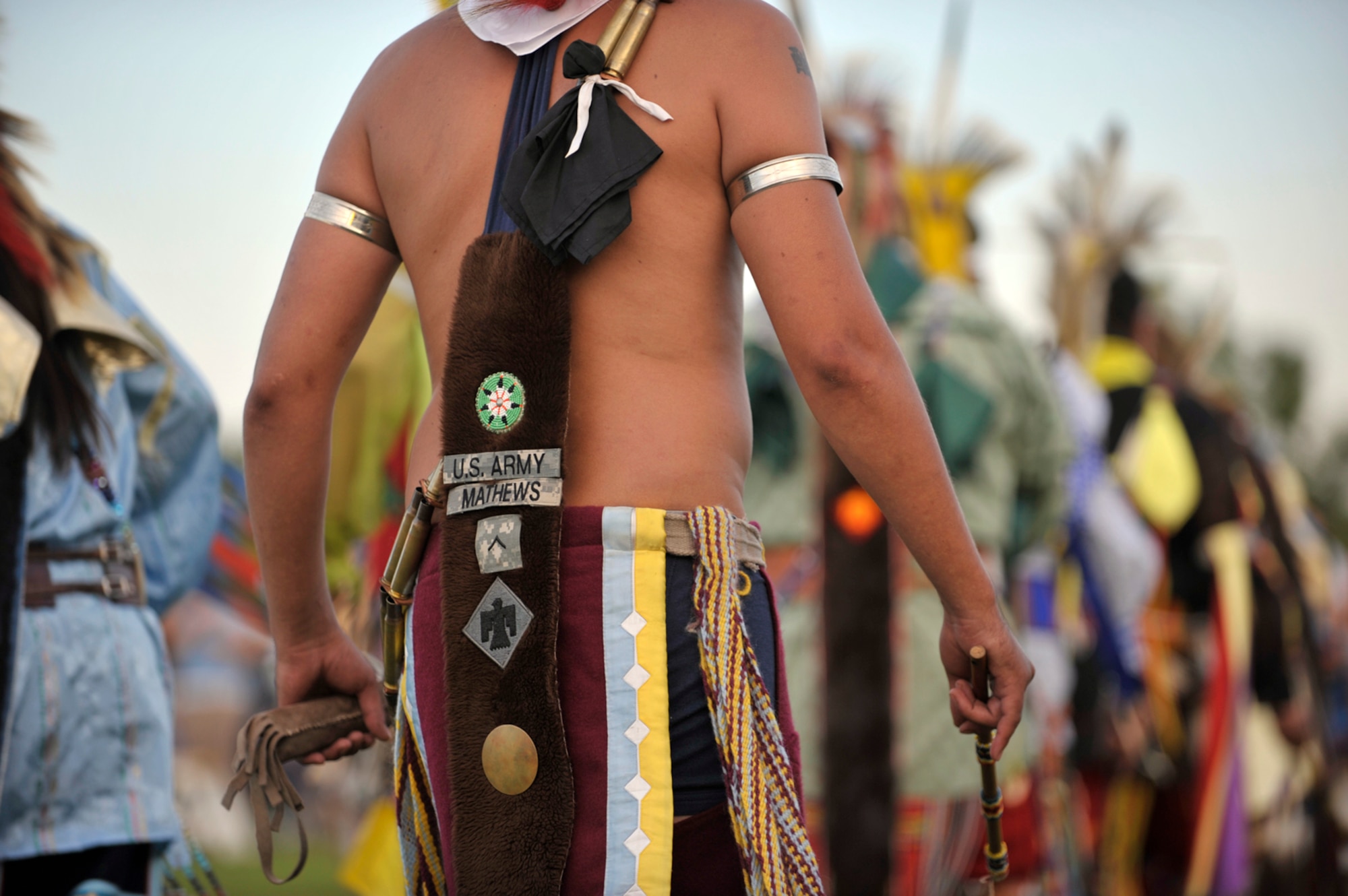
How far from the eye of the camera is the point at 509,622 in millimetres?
1597

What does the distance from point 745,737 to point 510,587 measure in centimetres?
32

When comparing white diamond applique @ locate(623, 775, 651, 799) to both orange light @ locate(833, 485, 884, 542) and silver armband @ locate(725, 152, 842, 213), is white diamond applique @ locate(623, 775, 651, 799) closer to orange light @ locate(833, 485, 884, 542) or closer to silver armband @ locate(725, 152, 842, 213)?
silver armband @ locate(725, 152, 842, 213)

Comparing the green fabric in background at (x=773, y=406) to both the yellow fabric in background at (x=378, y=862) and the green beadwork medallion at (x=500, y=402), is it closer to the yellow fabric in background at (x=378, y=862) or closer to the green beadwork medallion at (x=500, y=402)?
the yellow fabric in background at (x=378, y=862)

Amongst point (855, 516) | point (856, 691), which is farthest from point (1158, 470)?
point (856, 691)

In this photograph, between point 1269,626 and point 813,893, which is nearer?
point 813,893

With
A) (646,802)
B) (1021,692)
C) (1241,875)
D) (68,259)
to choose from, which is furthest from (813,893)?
(1241,875)

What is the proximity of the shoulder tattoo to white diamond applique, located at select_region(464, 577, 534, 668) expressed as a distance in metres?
0.73

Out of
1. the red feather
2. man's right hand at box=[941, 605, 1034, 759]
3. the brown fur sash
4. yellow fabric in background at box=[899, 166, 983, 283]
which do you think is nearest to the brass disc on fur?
the brown fur sash

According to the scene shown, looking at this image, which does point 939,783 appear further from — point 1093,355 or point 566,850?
point 1093,355

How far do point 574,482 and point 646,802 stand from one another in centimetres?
37

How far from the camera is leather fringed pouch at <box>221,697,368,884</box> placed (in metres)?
1.88

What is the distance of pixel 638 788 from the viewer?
5.15 ft

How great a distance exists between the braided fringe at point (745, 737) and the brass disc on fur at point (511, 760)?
0.70 ft

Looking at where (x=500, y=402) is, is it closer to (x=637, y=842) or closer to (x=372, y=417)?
(x=637, y=842)
